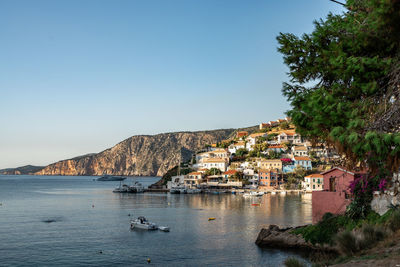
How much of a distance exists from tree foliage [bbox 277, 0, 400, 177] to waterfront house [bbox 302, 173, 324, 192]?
7708 centimetres

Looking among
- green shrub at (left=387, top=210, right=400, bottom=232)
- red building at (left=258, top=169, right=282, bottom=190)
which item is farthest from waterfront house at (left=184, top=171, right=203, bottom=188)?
green shrub at (left=387, top=210, right=400, bottom=232)

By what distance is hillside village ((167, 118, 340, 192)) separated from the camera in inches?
3612

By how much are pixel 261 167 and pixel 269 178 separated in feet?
21.4

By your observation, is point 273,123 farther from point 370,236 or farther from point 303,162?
point 370,236

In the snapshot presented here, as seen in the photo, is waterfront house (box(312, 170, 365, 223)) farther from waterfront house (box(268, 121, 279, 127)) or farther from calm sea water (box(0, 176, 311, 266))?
waterfront house (box(268, 121, 279, 127))

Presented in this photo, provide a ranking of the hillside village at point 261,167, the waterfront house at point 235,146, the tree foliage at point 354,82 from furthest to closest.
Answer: the waterfront house at point 235,146 → the hillside village at point 261,167 → the tree foliage at point 354,82

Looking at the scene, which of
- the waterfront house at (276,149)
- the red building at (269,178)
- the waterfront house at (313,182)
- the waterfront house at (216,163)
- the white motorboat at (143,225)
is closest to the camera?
the white motorboat at (143,225)

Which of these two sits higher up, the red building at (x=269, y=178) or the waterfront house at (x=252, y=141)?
the waterfront house at (x=252, y=141)

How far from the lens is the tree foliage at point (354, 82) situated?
7734 millimetres

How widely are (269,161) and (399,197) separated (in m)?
81.9

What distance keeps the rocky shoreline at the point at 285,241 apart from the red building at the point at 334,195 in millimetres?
1784

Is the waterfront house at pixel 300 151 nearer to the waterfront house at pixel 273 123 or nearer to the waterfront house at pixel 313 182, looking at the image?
the waterfront house at pixel 313 182

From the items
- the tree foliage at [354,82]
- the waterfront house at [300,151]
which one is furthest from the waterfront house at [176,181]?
the tree foliage at [354,82]

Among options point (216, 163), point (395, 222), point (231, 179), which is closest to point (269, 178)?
Answer: point (231, 179)
